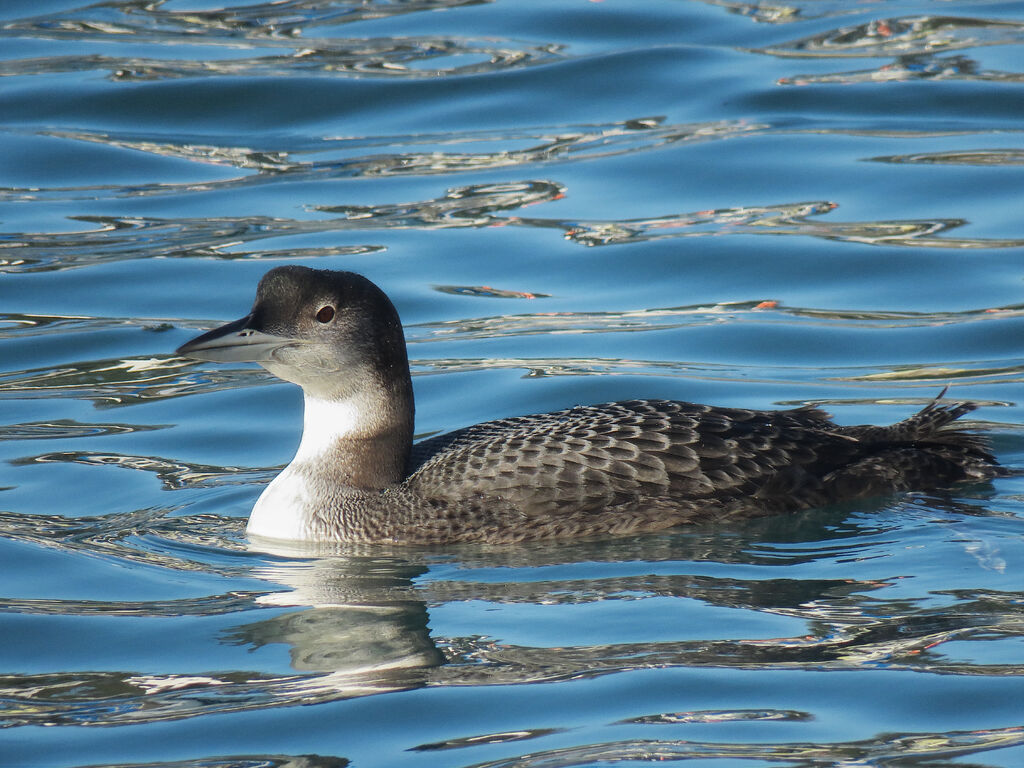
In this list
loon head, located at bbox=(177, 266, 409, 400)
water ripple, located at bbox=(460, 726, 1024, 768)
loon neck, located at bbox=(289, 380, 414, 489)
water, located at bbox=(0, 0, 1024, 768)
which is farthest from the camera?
loon neck, located at bbox=(289, 380, 414, 489)

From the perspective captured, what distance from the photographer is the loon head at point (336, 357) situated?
22.7 feet

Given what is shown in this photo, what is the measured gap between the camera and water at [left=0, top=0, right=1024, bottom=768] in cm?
532

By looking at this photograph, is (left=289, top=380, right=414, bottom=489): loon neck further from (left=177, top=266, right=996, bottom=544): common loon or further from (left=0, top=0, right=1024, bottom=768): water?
(left=0, top=0, right=1024, bottom=768): water

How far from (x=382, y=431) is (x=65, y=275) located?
4.83m

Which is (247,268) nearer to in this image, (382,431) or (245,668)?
(382,431)

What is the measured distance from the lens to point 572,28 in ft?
52.2

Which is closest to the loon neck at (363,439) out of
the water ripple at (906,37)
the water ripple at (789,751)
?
the water ripple at (789,751)

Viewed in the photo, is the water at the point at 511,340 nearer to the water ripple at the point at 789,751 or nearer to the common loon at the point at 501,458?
the water ripple at the point at 789,751

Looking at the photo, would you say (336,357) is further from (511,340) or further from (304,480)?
(511,340)

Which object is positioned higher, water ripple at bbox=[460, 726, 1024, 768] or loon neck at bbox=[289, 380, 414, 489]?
loon neck at bbox=[289, 380, 414, 489]

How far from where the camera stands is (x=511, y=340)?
32.9ft

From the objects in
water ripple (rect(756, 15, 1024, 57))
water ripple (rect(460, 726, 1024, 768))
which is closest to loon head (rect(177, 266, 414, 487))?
water ripple (rect(460, 726, 1024, 768))

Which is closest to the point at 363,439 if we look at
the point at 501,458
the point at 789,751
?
the point at 501,458

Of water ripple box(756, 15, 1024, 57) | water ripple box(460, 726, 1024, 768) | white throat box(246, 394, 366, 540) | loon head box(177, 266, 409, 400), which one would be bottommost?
water ripple box(460, 726, 1024, 768)
